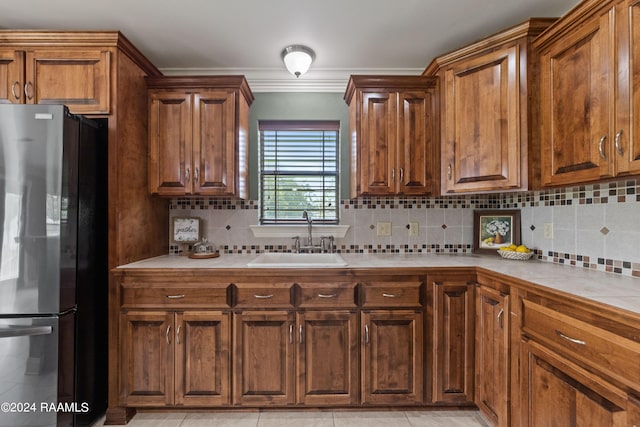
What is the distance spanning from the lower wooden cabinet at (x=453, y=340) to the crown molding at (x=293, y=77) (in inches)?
71.9

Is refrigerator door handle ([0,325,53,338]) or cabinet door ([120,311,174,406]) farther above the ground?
refrigerator door handle ([0,325,53,338])

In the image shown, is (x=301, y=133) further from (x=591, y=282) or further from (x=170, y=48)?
(x=591, y=282)

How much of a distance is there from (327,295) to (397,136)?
1.27 metres

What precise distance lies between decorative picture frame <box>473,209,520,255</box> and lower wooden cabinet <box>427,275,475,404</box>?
2.40 feet

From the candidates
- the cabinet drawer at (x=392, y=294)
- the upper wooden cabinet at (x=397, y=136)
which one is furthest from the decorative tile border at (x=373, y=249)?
the cabinet drawer at (x=392, y=294)

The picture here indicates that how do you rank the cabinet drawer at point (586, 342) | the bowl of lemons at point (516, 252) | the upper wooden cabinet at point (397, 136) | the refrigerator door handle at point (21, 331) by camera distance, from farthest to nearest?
the upper wooden cabinet at point (397, 136) → the bowl of lemons at point (516, 252) → the refrigerator door handle at point (21, 331) → the cabinet drawer at point (586, 342)

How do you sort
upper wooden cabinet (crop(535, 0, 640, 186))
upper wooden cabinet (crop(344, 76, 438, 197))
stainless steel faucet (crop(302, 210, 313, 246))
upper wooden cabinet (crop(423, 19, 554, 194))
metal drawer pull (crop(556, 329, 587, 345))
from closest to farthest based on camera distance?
metal drawer pull (crop(556, 329, 587, 345))
upper wooden cabinet (crop(535, 0, 640, 186))
upper wooden cabinet (crop(423, 19, 554, 194))
upper wooden cabinet (crop(344, 76, 438, 197))
stainless steel faucet (crop(302, 210, 313, 246))

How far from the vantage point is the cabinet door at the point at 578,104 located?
136 centimetres

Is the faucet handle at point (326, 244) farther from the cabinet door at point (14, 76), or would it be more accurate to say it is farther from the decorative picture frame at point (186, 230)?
the cabinet door at point (14, 76)

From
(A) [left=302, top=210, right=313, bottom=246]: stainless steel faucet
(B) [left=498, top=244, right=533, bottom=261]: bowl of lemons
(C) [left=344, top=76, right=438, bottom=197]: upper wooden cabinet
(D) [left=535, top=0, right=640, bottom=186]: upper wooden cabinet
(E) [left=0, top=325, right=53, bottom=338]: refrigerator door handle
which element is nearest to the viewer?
(D) [left=535, top=0, right=640, bottom=186]: upper wooden cabinet

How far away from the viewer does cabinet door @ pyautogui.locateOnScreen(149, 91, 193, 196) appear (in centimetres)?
219

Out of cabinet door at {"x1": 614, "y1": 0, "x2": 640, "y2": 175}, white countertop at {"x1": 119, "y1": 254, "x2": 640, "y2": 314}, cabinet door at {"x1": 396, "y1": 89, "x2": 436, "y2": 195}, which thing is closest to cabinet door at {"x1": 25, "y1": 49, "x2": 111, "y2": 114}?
white countertop at {"x1": 119, "y1": 254, "x2": 640, "y2": 314}

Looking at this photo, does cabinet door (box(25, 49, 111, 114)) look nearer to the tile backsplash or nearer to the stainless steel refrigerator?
the stainless steel refrigerator

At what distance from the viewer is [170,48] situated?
7.36 ft
